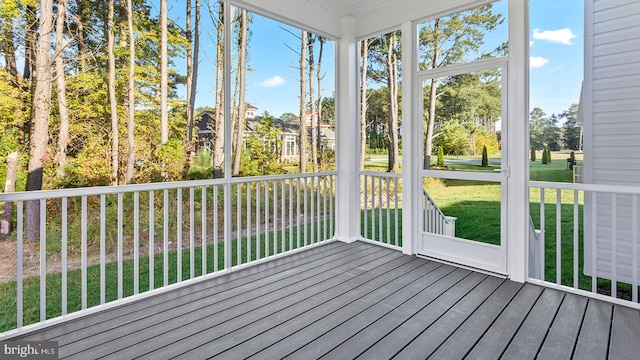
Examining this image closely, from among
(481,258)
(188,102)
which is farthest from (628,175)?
(188,102)

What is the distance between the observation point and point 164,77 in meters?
4.17

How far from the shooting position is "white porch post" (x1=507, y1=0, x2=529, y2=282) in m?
2.91

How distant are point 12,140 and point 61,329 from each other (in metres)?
1.87

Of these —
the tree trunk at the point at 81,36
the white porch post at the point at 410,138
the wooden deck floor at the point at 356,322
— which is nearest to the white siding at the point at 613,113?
the wooden deck floor at the point at 356,322

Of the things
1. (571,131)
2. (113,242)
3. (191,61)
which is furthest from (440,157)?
(113,242)

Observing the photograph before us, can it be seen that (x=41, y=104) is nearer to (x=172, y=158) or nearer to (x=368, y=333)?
(x=172, y=158)

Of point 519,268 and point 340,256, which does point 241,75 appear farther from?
point 519,268

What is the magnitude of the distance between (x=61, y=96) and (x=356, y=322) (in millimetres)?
3510

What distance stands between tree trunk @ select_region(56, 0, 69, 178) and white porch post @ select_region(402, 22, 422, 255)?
11.6 ft

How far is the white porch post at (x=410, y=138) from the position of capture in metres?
3.71

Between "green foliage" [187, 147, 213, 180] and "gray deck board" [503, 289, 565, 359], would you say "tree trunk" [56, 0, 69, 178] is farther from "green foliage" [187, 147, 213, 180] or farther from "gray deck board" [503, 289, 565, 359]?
"gray deck board" [503, 289, 565, 359]

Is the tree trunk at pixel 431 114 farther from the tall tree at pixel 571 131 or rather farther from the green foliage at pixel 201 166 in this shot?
the green foliage at pixel 201 166

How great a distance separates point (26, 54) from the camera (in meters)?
3.04

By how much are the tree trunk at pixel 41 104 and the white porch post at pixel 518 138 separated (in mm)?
4329
